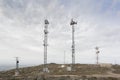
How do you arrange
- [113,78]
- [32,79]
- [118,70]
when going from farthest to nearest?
1. [118,70]
2. [32,79]
3. [113,78]

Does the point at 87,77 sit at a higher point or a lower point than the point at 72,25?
lower

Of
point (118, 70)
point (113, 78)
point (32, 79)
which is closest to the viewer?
point (113, 78)

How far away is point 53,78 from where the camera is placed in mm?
70188

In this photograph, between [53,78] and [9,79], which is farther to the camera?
[9,79]

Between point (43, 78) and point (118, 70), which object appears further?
point (118, 70)

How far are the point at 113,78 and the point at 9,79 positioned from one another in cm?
3430

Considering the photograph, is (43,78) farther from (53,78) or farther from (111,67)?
(111,67)

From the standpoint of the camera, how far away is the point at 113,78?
226 feet

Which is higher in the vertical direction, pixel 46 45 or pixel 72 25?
pixel 72 25

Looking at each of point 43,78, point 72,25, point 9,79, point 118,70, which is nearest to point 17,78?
point 9,79

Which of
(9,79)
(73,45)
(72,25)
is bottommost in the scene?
(9,79)

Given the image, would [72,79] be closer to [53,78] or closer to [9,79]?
[53,78]

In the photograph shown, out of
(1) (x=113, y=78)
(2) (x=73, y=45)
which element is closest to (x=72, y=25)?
(2) (x=73, y=45)

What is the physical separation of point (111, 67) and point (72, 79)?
95.5ft
